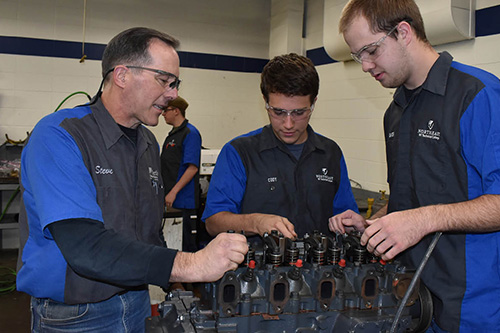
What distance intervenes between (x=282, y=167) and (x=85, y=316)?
3.00 ft

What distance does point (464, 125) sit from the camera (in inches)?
46.9

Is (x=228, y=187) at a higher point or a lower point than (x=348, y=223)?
higher

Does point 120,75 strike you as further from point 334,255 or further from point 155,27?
point 155,27

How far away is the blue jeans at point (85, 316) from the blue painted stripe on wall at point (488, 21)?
2853mm

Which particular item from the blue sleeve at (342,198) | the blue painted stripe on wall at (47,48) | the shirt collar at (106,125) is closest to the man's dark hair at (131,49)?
the shirt collar at (106,125)

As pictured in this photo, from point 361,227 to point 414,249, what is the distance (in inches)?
9.8

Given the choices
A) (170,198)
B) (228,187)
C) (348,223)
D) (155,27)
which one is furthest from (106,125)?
(155,27)

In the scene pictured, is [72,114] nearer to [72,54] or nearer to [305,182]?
[305,182]

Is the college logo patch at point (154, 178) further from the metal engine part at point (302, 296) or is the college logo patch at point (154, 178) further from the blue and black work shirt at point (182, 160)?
the blue and black work shirt at point (182, 160)

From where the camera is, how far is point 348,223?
1.52 m

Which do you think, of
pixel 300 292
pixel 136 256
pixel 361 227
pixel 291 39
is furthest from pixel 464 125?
pixel 291 39

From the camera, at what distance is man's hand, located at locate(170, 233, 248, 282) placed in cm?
104

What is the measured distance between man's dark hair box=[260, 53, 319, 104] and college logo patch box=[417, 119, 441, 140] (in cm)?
50

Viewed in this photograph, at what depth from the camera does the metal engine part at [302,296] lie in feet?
3.37
